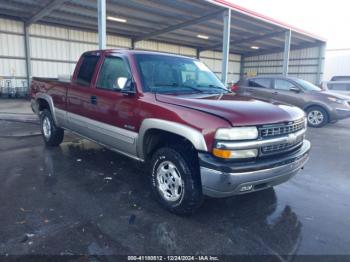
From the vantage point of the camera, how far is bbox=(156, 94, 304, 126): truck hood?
110 inches

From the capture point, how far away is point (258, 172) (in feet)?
9.18

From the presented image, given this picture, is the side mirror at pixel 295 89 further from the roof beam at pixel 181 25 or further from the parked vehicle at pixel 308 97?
the roof beam at pixel 181 25

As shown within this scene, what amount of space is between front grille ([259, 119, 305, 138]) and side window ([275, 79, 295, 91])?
7338mm

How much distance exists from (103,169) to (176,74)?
6.76 ft

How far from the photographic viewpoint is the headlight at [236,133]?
8.82 ft

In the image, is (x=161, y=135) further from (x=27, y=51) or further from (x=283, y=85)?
(x=27, y=51)

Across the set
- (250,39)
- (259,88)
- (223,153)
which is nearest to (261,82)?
(259,88)

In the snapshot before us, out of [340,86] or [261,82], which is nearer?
[261,82]

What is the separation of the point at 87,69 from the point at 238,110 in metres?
2.95

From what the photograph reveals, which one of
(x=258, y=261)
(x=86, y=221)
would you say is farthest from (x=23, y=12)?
(x=258, y=261)

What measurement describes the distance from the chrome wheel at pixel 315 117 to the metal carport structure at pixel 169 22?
17.3 feet

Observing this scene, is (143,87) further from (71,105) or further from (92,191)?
(71,105)

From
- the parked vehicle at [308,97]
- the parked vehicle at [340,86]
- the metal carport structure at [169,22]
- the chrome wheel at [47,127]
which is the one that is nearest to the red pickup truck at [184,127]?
the chrome wheel at [47,127]

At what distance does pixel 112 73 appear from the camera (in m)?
4.17
